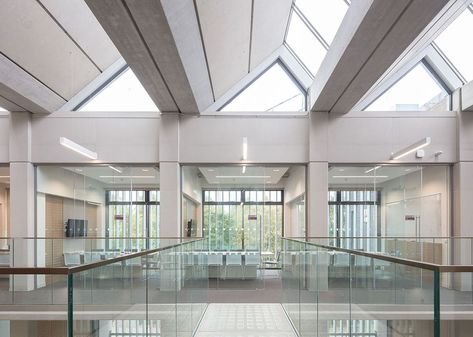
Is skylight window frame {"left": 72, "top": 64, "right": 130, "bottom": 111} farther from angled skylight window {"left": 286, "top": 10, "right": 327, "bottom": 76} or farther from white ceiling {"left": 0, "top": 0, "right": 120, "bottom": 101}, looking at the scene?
angled skylight window {"left": 286, "top": 10, "right": 327, "bottom": 76}

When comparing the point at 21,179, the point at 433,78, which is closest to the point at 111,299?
the point at 21,179

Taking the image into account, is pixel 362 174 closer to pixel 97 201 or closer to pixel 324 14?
pixel 324 14

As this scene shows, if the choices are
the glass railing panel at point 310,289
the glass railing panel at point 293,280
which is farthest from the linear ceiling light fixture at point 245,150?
the glass railing panel at point 310,289

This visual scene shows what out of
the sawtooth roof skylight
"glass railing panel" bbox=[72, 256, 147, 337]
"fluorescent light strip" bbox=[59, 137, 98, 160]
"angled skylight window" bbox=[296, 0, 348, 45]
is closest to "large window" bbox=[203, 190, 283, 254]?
"fluorescent light strip" bbox=[59, 137, 98, 160]

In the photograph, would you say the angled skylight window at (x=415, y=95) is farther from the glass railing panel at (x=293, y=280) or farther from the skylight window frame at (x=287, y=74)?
the glass railing panel at (x=293, y=280)

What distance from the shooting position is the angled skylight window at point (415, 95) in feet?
38.5

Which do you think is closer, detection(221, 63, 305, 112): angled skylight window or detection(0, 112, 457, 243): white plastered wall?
detection(0, 112, 457, 243): white plastered wall

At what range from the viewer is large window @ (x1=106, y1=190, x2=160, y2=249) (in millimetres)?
11805

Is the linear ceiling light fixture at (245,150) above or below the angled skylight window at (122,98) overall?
below

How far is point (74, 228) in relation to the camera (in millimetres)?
12000

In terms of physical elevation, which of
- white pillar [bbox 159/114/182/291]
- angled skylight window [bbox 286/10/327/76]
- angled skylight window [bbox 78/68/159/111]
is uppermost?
angled skylight window [bbox 286/10/327/76]

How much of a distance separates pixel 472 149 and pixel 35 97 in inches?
401

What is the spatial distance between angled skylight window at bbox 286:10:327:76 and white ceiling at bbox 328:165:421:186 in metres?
2.59

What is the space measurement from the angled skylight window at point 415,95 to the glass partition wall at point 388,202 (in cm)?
150
